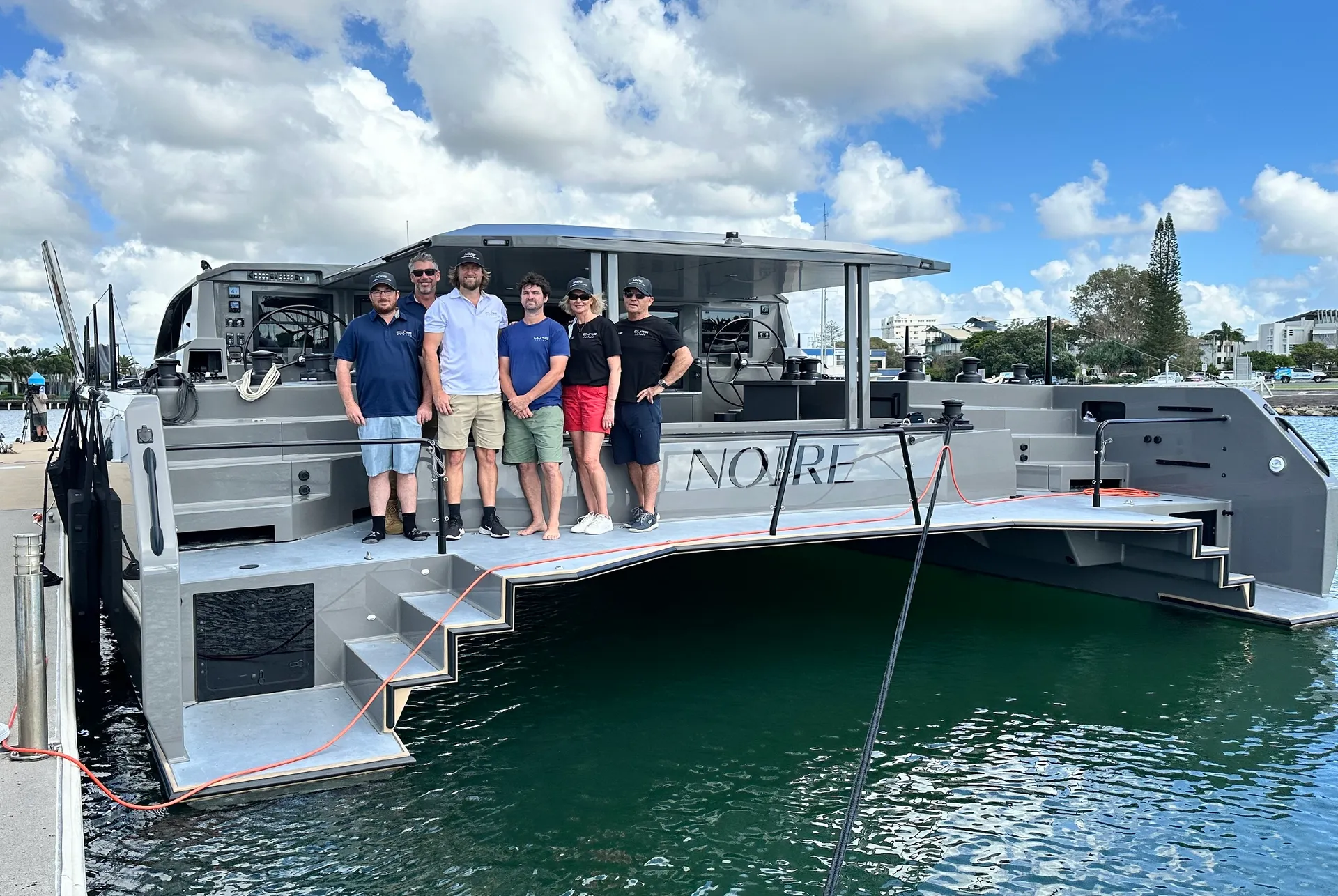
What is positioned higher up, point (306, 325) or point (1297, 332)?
point (1297, 332)

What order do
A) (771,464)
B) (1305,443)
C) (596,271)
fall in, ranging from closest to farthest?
(596,271) < (771,464) < (1305,443)

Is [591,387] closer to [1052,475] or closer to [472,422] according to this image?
[472,422]

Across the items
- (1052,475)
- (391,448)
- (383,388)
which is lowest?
(1052,475)

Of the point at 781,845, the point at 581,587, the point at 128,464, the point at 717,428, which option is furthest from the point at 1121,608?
the point at 128,464

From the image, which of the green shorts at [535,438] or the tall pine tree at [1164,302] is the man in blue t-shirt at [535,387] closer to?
the green shorts at [535,438]

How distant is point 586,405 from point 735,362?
4667 mm

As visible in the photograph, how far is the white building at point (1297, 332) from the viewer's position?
164500 mm

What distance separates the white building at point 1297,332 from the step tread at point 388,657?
180 meters

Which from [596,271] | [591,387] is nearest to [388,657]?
[591,387]

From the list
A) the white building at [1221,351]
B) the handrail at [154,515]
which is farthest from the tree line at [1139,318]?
the handrail at [154,515]

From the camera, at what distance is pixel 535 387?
21.3ft

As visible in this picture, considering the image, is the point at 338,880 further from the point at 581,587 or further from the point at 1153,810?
the point at 581,587

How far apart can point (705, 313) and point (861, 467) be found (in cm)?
391

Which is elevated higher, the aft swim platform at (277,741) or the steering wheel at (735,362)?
the steering wheel at (735,362)
